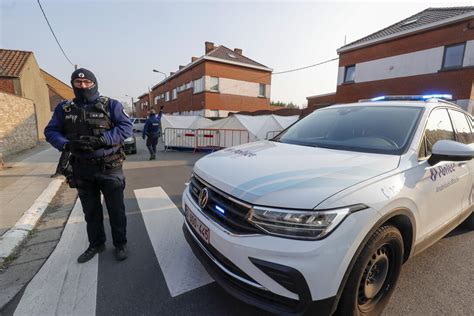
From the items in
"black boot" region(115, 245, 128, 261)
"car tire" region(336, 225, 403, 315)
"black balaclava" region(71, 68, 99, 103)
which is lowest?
"black boot" region(115, 245, 128, 261)

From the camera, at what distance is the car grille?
66.4 inches

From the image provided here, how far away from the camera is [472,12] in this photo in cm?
1204

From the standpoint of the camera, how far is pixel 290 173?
185cm

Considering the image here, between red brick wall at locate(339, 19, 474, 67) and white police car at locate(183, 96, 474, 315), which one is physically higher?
red brick wall at locate(339, 19, 474, 67)

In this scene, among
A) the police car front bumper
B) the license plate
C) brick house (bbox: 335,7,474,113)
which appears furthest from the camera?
brick house (bbox: 335,7,474,113)

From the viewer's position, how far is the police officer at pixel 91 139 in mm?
2580

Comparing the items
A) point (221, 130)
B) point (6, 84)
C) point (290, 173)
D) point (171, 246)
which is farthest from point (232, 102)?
point (290, 173)

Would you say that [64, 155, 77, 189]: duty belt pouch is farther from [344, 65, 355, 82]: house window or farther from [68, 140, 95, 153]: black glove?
[344, 65, 355, 82]: house window

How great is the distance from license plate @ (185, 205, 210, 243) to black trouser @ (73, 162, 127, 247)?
937mm

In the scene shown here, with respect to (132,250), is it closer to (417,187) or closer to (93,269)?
(93,269)

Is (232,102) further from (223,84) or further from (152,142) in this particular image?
(152,142)

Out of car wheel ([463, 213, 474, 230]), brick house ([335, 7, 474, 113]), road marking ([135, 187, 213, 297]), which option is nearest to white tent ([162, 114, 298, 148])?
road marking ([135, 187, 213, 297])

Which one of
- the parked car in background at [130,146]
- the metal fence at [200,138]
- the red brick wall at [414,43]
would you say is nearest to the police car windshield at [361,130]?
the metal fence at [200,138]

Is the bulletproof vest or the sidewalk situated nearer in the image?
the bulletproof vest
